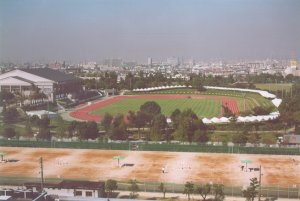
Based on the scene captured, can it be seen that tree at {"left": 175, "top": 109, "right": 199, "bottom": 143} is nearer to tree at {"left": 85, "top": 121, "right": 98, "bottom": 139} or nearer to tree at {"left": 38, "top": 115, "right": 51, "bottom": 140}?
tree at {"left": 85, "top": 121, "right": 98, "bottom": 139}

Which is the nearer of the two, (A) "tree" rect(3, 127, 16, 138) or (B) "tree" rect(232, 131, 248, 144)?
(B) "tree" rect(232, 131, 248, 144)

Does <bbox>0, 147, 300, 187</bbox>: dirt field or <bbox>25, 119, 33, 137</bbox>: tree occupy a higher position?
<bbox>25, 119, 33, 137</bbox>: tree

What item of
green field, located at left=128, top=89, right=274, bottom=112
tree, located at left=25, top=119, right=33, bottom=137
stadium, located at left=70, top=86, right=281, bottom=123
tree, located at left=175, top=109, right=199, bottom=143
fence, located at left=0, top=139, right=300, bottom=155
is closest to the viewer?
fence, located at left=0, top=139, right=300, bottom=155

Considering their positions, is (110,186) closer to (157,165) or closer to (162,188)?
(162,188)

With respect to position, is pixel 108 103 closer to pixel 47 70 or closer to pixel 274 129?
pixel 47 70

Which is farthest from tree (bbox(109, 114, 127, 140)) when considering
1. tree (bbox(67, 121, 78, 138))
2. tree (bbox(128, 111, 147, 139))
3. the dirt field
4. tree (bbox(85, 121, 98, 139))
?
tree (bbox(67, 121, 78, 138))

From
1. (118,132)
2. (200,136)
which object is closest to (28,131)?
(118,132)
